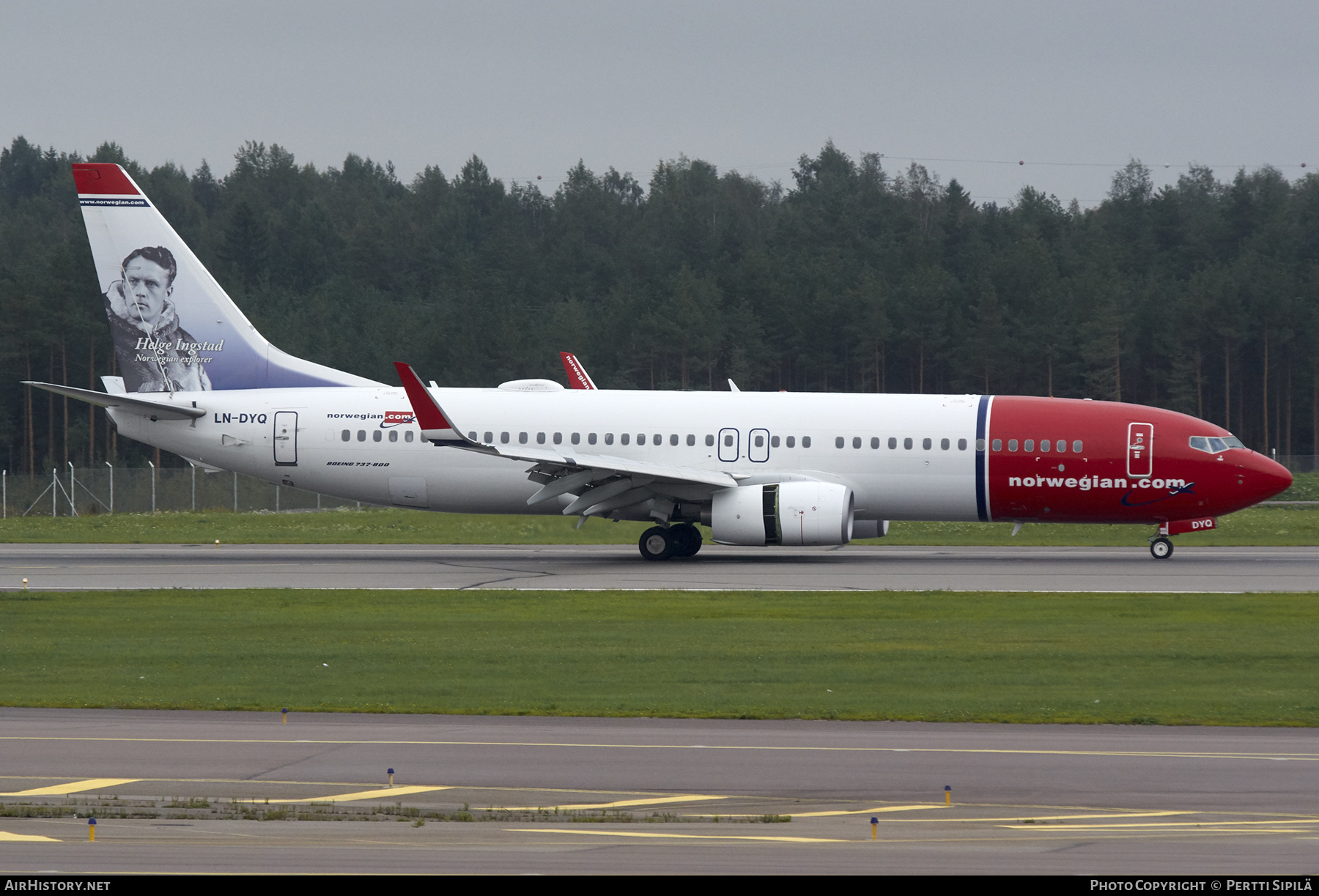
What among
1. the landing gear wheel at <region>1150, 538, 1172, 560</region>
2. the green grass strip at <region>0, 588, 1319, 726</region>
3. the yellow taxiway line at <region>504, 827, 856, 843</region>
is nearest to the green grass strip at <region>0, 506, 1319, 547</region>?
the landing gear wheel at <region>1150, 538, 1172, 560</region>

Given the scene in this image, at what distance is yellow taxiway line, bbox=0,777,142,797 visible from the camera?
11.2 meters

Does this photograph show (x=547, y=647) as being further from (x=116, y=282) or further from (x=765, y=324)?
(x=765, y=324)

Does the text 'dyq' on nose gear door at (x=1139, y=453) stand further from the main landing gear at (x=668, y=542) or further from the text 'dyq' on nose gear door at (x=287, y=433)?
the text 'dyq' on nose gear door at (x=287, y=433)

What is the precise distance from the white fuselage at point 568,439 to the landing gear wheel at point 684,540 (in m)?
1.37

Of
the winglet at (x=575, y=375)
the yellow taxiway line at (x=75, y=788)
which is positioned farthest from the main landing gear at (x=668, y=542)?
the yellow taxiway line at (x=75, y=788)

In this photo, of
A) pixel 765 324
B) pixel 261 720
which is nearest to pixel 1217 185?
pixel 765 324

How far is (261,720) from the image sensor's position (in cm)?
1480

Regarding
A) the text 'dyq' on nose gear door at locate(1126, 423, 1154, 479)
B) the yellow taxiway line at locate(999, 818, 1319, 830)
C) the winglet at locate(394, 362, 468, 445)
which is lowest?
the yellow taxiway line at locate(999, 818, 1319, 830)

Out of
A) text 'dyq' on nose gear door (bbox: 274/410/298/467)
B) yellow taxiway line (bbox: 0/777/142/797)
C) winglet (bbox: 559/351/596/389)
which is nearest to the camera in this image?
yellow taxiway line (bbox: 0/777/142/797)

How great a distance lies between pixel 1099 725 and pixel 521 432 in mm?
19356

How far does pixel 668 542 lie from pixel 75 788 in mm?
20994

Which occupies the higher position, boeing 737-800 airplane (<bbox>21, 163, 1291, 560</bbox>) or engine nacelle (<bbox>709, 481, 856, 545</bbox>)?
boeing 737-800 airplane (<bbox>21, 163, 1291, 560</bbox>)

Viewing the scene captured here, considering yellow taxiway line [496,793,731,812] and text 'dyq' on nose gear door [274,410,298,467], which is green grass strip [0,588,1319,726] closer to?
yellow taxiway line [496,793,731,812]

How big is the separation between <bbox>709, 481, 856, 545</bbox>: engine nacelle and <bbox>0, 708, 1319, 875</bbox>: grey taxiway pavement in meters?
15.5
